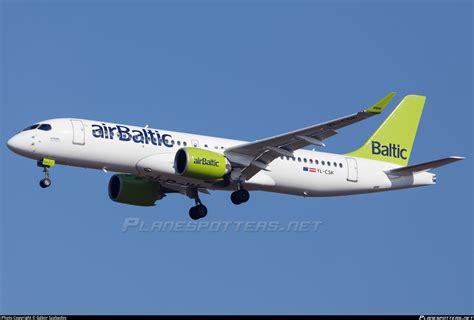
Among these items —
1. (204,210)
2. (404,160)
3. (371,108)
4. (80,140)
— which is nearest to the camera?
(371,108)

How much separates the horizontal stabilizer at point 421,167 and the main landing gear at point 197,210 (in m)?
9.62

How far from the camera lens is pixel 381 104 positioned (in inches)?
1797

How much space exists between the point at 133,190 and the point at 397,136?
1470cm

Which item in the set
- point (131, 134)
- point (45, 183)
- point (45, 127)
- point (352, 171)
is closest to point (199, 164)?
point (131, 134)

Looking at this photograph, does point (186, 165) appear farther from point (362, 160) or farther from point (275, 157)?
point (362, 160)

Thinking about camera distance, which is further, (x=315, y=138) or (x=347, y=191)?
(x=347, y=191)

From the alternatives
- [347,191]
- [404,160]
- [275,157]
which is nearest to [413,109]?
→ [404,160]

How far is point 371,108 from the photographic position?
45.8m

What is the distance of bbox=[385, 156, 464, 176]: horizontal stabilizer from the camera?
5254 cm

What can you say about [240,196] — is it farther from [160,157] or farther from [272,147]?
[160,157]

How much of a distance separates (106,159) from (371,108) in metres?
12.0

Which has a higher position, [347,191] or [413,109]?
[413,109]

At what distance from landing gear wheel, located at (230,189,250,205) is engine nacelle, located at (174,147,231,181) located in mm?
1655

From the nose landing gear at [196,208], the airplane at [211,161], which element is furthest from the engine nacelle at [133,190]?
the nose landing gear at [196,208]
